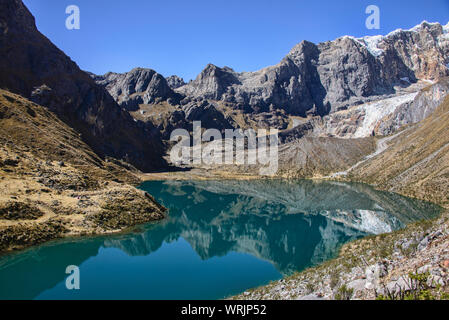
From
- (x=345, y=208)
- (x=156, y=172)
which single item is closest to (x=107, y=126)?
(x=156, y=172)

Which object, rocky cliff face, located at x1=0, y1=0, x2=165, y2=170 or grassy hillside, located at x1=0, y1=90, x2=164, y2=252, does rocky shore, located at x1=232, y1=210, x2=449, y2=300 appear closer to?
grassy hillside, located at x1=0, y1=90, x2=164, y2=252

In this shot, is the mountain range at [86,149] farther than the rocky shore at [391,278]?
Yes

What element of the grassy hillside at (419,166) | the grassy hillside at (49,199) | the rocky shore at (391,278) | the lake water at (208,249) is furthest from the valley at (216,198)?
the grassy hillside at (419,166)

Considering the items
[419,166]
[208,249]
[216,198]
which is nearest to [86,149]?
[216,198]

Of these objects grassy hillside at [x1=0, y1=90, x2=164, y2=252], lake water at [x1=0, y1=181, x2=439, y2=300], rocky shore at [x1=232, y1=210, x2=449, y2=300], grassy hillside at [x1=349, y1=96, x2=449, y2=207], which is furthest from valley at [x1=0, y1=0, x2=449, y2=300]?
grassy hillside at [x1=349, y1=96, x2=449, y2=207]

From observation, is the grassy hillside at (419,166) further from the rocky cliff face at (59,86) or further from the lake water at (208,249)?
the rocky cliff face at (59,86)
